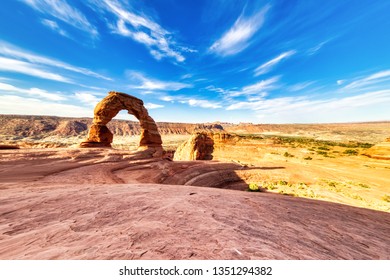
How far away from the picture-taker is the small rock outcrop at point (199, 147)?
3366 cm

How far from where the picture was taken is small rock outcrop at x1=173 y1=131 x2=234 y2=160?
33.7 metres

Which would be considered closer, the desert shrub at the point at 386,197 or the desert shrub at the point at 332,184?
the desert shrub at the point at 386,197

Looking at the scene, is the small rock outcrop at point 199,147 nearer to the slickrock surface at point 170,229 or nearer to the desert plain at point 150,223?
the desert plain at point 150,223

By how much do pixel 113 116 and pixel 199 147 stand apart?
703 inches

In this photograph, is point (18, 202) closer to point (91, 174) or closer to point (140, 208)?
point (140, 208)

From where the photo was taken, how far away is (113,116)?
20953mm

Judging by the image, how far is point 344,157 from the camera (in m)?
29.3

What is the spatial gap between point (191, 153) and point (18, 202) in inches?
1131

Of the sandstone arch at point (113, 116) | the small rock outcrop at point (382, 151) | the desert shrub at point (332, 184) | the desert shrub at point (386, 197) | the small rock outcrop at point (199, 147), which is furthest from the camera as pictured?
the small rock outcrop at point (199, 147)

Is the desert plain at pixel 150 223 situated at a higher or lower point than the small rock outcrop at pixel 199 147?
higher

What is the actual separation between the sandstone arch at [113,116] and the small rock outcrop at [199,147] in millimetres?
11405

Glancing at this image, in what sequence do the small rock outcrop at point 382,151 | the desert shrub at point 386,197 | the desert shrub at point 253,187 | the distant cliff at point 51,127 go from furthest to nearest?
1. the distant cliff at point 51,127
2. the small rock outcrop at point 382,151
3. the desert shrub at point 253,187
4. the desert shrub at point 386,197

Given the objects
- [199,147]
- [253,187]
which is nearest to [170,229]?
[253,187]

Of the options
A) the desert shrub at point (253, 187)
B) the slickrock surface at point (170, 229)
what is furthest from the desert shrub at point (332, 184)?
the slickrock surface at point (170, 229)
